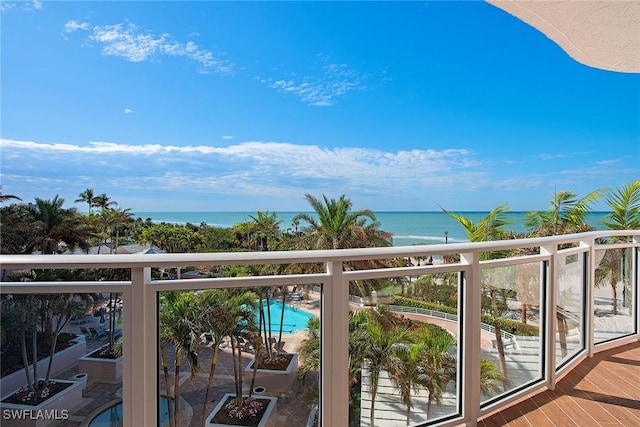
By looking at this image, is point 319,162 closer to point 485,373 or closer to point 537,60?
point 537,60

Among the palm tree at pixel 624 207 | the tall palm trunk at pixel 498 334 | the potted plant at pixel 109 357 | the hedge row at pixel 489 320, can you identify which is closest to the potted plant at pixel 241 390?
the potted plant at pixel 109 357

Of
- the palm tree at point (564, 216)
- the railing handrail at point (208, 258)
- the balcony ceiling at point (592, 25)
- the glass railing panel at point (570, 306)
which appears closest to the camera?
the railing handrail at point (208, 258)

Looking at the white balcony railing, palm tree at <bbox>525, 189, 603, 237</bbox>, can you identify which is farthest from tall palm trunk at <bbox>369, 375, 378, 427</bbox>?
palm tree at <bbox>525, 189, 603, 237</bbox>

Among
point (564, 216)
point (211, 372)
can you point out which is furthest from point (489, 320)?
point (564, 216)

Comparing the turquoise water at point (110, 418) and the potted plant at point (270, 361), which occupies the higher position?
the potted plant at point (270, 361)

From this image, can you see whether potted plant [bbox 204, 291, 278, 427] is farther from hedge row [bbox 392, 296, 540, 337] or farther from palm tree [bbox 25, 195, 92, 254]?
palm tree [bbox 25, 195, 92, 254]

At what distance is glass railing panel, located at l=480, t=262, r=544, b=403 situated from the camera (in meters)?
2.09

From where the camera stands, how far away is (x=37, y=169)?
129ft

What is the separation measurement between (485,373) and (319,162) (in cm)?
4144

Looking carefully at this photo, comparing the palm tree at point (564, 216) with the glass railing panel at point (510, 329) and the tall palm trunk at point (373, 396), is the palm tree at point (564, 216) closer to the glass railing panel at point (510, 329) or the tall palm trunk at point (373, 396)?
the glass railing panel at point (510, 329)

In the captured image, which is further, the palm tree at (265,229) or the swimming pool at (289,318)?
the palm tree at (265,229)

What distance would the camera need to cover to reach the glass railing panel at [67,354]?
1.38 m

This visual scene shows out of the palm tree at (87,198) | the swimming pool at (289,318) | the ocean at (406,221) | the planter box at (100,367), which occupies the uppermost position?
the palm tree at (87,198)

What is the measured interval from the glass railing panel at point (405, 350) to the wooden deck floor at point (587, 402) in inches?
16.3
